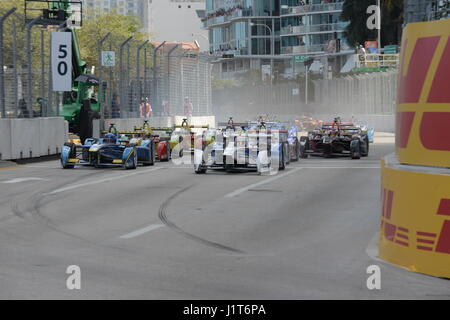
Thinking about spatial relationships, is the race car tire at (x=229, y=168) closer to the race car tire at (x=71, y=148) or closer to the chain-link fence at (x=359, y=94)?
the race car tire at (x=71, y=148)

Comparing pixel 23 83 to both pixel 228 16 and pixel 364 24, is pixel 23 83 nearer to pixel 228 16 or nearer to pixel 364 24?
pixel 364 24

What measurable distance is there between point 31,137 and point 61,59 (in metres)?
3.19

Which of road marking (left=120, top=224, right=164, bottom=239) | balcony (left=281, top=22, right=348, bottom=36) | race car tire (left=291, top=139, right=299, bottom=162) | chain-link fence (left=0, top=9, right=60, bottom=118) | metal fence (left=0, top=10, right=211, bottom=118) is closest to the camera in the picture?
road marking (left=120, top=224, right=164, bottom=239)

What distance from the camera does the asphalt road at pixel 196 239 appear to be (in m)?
8.18

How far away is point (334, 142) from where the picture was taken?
28891mm

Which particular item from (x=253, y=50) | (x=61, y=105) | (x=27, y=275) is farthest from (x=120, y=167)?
(x=253, y=50)

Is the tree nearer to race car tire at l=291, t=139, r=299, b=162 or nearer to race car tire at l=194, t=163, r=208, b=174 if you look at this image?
race car tire at l=291, t=139, r=299, b=162

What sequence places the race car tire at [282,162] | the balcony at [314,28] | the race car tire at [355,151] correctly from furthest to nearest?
the balcony at [314,28] < the race car tire at [355,151] < the race car tire at [282,162]

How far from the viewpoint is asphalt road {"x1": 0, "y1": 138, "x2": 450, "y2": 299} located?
818 centimetres

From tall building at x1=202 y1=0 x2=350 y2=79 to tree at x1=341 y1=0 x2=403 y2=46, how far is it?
1994 inches

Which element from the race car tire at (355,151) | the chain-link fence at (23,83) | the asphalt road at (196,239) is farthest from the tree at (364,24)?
the asphalt road at (196,239)

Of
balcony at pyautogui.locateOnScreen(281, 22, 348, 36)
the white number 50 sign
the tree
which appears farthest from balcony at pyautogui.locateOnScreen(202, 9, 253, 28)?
the white number 50 sign

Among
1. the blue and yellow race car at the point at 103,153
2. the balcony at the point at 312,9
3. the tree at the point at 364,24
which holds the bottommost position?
the blue and yellow race car at the point at 103,153
